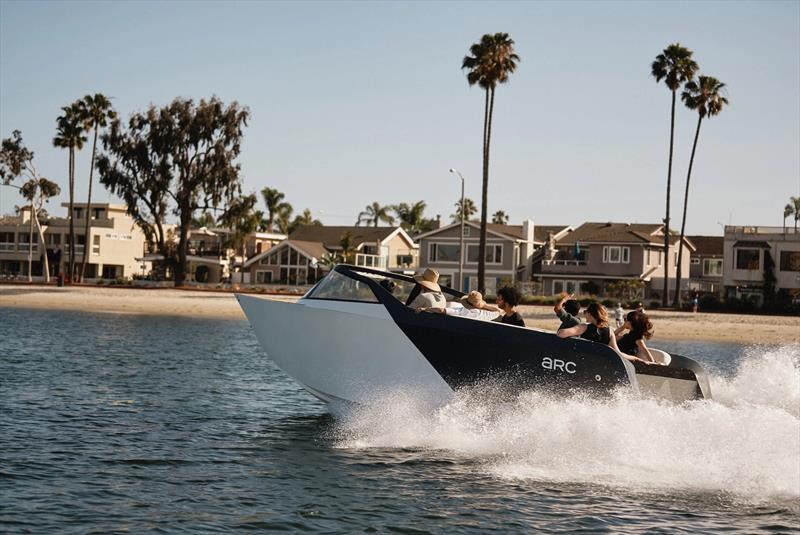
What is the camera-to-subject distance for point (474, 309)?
14.6 m

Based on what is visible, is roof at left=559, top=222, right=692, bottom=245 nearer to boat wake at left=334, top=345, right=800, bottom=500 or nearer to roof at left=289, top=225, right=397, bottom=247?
roof at left=289, top=225, right=397, bottom=247

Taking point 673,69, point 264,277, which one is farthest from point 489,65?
point 264,277

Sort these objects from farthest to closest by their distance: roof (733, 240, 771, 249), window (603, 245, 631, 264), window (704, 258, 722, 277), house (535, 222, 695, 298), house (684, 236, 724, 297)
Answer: window (704, 258, 722, 277) < house (684, 236, 724, 297) < window (603, 245, 631, 264) < house (535, 222, 695, 298) < roof (733, 240, 771, 249)

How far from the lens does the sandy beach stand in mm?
46281

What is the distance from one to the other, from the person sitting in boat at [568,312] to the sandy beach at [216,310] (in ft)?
98.5

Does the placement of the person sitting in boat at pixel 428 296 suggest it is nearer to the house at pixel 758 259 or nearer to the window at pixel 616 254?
the house at pixel 758 259

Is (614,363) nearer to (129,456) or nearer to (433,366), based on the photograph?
(433,366)

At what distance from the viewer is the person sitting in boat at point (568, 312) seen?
525 inches

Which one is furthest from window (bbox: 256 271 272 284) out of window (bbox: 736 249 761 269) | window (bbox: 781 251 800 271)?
window (bbox: 781 251 800 271)

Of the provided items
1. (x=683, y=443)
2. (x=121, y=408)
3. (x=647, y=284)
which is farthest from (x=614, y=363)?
(x=647, y=284)

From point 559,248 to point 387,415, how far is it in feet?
215

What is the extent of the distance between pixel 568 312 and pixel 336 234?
268ft

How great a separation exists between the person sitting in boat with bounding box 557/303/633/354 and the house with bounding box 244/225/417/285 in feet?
227

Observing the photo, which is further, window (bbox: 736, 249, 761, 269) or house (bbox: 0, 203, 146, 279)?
house (bbox: 0, 203, 146, 279)
